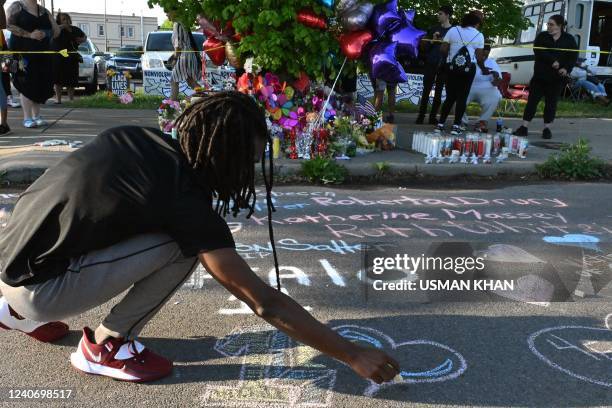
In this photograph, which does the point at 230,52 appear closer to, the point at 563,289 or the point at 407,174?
the point at 407,174

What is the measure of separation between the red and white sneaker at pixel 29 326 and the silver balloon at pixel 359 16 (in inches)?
184

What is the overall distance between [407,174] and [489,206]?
1.30 m

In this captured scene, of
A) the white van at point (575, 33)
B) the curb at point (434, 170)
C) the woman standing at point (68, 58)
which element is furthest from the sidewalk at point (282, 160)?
the white van at point (575, 33)

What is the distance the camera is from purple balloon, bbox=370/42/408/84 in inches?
247

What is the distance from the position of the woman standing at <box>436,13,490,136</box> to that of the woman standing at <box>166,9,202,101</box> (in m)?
3.61

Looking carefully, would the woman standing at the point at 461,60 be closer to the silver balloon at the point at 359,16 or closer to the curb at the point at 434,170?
the curb at the point at 434,170

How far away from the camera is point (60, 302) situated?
6.89 ft

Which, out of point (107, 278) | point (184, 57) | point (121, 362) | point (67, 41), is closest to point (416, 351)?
point (121, 362)

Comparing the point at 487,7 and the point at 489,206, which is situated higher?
the point at 487,7

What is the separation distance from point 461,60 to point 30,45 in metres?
5.31

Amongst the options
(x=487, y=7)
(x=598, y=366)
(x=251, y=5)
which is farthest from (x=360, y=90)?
(x=598, y=366)

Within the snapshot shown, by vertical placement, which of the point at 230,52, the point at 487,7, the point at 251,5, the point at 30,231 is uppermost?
the point at 487,7

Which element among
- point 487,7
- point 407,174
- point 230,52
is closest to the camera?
point 407,174

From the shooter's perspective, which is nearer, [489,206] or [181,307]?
[181,307]
